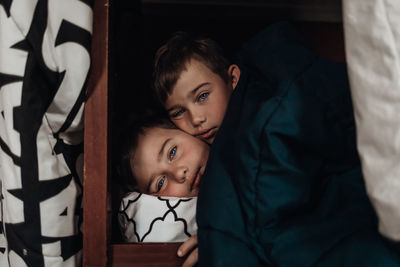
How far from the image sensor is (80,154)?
2.13 feet

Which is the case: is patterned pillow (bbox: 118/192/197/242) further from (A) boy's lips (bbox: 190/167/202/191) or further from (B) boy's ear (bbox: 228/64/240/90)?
(B) boy's ear (bbox: 228/64/240/90)

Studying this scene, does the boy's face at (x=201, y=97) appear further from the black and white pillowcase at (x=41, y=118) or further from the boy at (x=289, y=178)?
the black and white pillowcase at (x=41, y=118)

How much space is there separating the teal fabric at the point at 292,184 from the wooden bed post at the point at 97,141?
16cm

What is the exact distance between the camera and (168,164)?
87 centimetres

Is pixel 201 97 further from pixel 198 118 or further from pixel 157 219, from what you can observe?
pixel 157 219

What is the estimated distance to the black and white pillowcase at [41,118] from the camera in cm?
53

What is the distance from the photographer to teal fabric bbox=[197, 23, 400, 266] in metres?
0.53

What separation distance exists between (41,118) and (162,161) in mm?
349

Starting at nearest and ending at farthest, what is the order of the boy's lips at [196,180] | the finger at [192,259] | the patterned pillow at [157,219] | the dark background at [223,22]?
the finger at [192,259]
the patterned pillow at [157,219]
the boy's lips at [196,180]
the dark background at [223,22]

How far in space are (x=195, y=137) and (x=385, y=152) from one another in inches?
23.8

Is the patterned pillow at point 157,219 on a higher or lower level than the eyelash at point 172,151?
lower

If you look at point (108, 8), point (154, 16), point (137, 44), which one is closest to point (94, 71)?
point (108, 8)

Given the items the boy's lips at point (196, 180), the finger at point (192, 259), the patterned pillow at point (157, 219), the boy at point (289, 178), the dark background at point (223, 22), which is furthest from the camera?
the dark background at point (223, 22)

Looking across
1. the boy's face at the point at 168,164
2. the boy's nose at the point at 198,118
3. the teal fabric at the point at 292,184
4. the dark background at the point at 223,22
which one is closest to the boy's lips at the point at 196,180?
the boy's face at the point at 168,164
